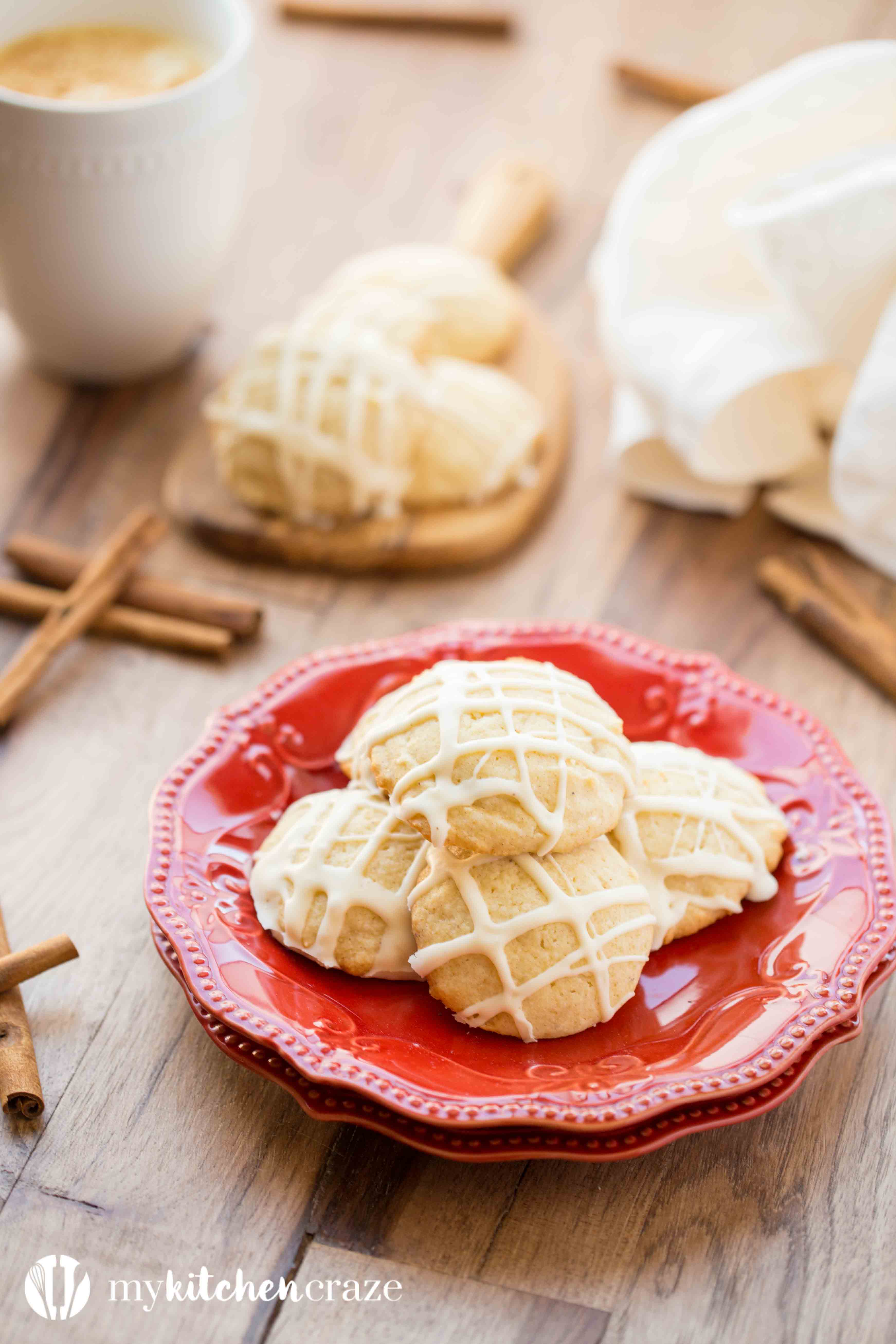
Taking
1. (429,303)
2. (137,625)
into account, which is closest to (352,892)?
(137,625)

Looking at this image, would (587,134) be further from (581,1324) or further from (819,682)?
(581,1324)

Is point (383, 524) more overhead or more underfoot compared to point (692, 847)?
more underfoot

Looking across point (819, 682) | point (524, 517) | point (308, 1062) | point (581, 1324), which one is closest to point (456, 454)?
point (524, 517)

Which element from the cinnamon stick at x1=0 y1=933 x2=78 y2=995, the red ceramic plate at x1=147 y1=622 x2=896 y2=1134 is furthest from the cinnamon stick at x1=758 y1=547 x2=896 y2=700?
the cinnamon stick at x1=0 y1=933 x2=78 y2=995

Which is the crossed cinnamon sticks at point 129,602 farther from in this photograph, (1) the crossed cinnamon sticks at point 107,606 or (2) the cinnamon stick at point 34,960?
(2) the cinnamon stick at point 34,960

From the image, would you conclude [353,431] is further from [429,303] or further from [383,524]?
[429,303]

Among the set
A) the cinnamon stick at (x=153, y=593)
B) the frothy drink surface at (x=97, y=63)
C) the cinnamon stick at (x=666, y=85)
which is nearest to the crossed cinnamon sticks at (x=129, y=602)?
the cinnamon stick at (x=153, y=593)
